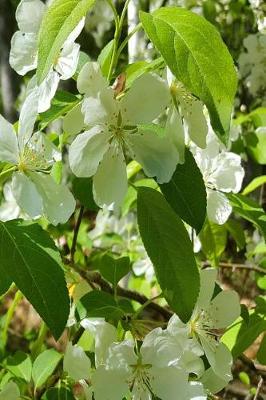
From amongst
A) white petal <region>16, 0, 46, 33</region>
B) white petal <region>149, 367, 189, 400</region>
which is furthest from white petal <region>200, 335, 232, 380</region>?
white petal <region>16, 0, 46, 33</region>

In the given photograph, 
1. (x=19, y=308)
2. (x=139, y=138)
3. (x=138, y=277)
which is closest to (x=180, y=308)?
(x=139, y=138)

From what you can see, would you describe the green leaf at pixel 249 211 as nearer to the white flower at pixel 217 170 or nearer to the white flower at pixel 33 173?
the white flower at pixel 217 170

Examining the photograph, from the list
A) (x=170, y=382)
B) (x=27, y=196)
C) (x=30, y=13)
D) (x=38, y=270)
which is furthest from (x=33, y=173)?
(x=170, y=382)

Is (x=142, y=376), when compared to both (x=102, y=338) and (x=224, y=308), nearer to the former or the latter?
(x=102, y=338)

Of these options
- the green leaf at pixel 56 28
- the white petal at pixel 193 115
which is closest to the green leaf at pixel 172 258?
the white petal at pixel 193 115

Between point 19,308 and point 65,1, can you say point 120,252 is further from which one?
point 19,308

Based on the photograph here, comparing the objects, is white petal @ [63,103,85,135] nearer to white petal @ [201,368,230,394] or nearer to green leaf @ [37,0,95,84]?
green leaf @ [37,0,95,84]
